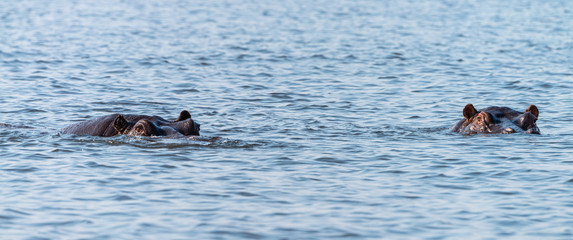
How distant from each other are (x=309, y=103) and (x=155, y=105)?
12.2 feet

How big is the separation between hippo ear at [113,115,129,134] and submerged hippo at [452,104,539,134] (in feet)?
20.3

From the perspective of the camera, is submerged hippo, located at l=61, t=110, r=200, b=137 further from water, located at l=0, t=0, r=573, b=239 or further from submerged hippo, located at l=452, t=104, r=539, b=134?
submerged hippo, located at l=452, t=104, r=539, b=134

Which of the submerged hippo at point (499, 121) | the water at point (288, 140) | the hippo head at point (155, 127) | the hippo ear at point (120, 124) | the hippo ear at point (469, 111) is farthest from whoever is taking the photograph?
the hippo ear at point (469, 111)

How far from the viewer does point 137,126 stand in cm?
1479

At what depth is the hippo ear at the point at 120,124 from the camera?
14.8m

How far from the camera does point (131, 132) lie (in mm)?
15016

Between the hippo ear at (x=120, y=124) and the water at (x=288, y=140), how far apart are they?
0.18 meters

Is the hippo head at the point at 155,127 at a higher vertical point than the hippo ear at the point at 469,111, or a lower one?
higher

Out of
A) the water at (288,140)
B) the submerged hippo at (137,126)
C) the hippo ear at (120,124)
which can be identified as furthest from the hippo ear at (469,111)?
the hippo ear at (120,124)

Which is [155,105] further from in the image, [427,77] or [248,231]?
[248,231]

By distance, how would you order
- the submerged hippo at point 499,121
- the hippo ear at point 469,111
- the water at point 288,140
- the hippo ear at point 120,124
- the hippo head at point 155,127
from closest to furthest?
the water at point 288,140, the hippo head at point 155,127, the hippo ear at point 120,124, the submerged hippo at point 499,121, the hippo ear at point 469,111

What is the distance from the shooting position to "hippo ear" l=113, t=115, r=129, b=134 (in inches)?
581

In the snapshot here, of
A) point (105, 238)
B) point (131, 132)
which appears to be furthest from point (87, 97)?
point (105, 238)

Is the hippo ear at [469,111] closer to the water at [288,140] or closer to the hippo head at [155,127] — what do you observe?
the water at [288,140]
